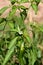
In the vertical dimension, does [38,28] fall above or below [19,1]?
below

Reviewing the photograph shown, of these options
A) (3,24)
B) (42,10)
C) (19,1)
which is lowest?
(42,10)

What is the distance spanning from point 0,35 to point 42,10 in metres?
1.74

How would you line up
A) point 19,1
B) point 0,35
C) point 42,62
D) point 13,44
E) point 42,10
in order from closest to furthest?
point 13,44 → point 19,1 → point 0,35 → point 42,62 → point 42,10

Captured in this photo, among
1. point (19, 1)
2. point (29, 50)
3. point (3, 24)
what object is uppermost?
point (19, 1)

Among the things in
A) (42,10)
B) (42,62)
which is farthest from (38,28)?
(42,10)

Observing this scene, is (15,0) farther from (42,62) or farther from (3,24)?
(42,62)

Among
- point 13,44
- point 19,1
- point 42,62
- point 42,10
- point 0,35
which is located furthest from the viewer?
point 42,10

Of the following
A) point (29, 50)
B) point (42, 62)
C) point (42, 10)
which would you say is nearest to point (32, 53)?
point (29, 50)

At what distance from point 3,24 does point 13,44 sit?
29 cm

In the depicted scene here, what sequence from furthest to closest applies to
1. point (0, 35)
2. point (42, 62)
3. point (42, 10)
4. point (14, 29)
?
point (42, 10), point (42, 62), point (0, 35), point (14, 29)

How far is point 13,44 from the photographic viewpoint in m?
1.58

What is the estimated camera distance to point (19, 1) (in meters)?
1.79

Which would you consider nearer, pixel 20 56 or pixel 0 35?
pixel 20 56

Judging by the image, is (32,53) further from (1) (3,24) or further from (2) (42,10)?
(2) (42,10)
